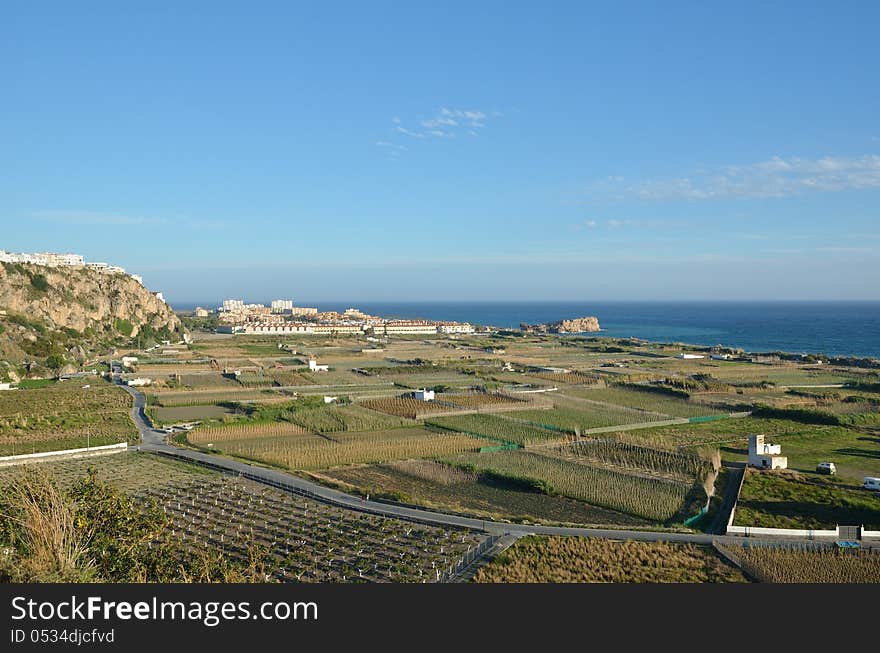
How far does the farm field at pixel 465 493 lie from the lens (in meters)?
19.4

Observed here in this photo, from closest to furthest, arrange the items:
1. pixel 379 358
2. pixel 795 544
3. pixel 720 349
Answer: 1. pixel 795 544
2. pixel 379 358
3. pixel 720 349

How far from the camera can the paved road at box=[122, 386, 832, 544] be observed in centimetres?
1725

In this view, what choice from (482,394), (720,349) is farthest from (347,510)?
(720,349)

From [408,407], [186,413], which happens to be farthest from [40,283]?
[408,407]

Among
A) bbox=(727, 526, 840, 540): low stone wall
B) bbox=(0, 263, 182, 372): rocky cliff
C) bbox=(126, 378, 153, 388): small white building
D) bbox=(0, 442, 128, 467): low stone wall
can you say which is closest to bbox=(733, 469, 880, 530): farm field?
bbox=(727, 526, 840, 540): low stone wall

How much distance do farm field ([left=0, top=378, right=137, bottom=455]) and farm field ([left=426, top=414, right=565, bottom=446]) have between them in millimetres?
14088

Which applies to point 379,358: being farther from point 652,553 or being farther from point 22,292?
point 652,553

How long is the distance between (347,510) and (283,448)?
9686 millimetres

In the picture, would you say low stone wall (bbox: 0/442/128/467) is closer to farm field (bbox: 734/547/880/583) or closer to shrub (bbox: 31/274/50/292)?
farm field (bbox: 734/547/880/583)

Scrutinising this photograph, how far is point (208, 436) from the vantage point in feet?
100

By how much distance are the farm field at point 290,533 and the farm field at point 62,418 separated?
540 cm

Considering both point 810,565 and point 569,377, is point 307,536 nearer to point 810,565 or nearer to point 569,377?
point 810,565

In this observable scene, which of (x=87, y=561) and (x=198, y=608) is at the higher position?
(x=198, y=608)

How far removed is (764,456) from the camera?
25.5 meters
